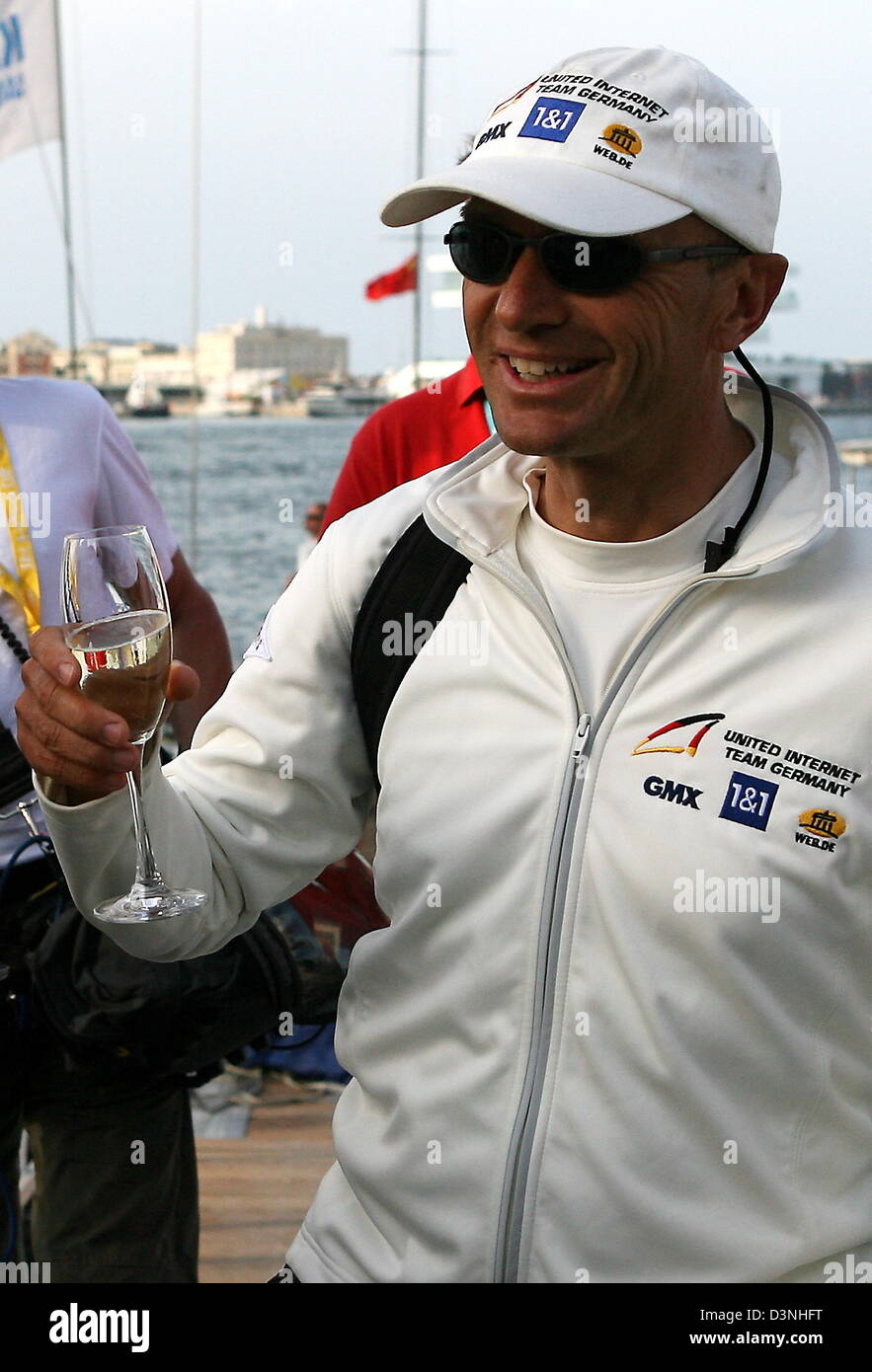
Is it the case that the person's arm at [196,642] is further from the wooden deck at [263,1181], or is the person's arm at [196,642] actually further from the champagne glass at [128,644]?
the wooden deck at [263,1181]

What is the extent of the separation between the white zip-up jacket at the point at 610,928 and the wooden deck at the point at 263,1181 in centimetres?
227

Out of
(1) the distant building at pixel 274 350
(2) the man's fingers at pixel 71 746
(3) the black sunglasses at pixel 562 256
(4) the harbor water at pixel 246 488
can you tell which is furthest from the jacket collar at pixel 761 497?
(1) the distant building at pixel 274 350

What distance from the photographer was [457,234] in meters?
1.69

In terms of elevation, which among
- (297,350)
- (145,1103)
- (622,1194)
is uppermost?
(622,1194)

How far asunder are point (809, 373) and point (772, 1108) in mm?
38562

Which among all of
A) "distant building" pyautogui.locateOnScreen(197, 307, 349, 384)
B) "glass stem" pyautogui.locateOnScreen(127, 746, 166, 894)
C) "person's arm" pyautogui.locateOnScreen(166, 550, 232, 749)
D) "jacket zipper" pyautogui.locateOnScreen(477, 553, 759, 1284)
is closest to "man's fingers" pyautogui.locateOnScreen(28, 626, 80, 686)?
"glass stem" pyautogui.locateOnScreen(127, 746, 166, 894)

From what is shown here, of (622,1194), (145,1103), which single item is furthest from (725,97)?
(145,1103)

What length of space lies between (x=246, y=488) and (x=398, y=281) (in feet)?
128

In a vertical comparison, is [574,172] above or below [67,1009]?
above

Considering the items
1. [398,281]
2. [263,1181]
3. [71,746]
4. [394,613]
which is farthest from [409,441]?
[398,281]

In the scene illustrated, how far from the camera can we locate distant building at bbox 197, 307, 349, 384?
161ft

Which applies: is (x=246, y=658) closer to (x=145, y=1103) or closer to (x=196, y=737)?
(x=196, y=737)
